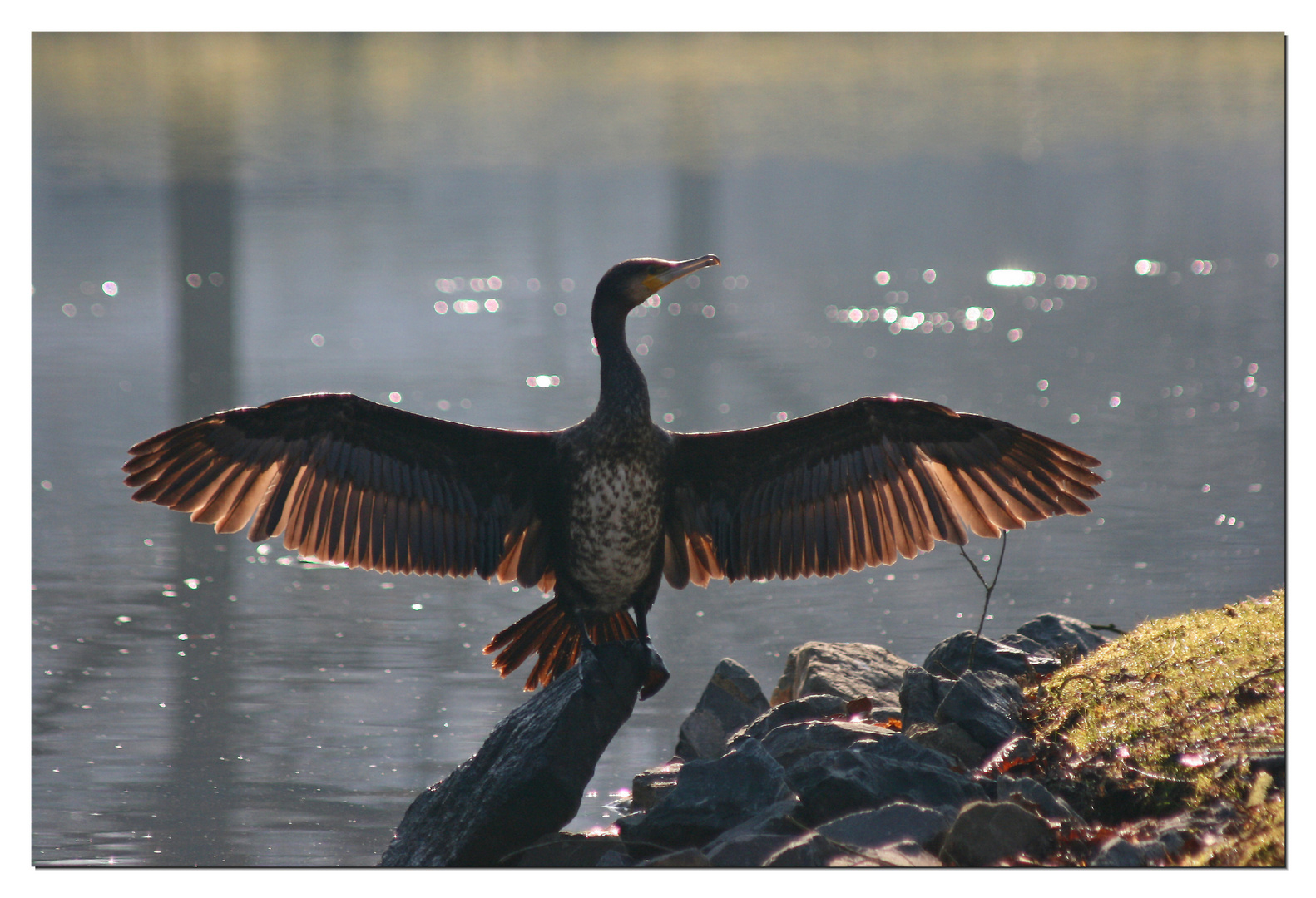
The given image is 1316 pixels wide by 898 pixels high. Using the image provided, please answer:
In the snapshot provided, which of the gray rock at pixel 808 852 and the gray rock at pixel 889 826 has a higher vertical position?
the gray rock at pixel 889 826

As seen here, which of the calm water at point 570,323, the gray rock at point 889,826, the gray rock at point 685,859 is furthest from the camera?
the calm water at point 570,323

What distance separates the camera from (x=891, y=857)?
382 centimetres

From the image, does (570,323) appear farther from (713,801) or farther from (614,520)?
(713,801)

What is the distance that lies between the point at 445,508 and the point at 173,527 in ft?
15.4

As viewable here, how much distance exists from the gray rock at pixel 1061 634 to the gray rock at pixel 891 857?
174 centimetres

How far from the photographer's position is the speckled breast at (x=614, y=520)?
4723mm

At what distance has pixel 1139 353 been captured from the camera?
42.8 feet

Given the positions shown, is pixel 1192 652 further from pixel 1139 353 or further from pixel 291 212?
pixel 291 212

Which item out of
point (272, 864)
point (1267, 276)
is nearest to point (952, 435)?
point (272, 864)

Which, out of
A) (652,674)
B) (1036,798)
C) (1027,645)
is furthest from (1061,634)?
(652,674)

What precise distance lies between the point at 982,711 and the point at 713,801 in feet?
3.40

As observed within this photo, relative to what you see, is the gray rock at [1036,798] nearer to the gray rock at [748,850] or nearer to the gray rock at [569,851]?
the gray rock at [748,850]

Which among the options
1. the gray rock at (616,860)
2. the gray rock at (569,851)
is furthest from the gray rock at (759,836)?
the gray rock at (569,851)

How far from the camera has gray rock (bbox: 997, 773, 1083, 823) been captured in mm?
3900
